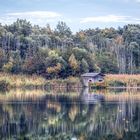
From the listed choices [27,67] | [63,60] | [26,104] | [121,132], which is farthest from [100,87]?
[121,132]

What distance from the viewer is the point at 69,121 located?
30.3m

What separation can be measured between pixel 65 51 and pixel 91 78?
8.84m

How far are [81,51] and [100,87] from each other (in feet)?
36.2

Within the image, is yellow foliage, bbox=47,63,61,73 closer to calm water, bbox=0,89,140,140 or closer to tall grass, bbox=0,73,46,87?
tall grass, bbox=0,73,46,87

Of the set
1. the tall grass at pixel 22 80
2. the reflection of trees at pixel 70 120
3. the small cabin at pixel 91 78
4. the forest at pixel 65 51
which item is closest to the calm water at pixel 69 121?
the reflection of trees at pixel 70 120

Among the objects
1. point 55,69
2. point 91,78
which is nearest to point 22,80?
point 55,69

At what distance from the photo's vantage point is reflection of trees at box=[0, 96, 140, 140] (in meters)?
25.3

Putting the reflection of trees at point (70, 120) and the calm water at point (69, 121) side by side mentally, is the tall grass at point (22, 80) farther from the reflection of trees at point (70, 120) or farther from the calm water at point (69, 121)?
the reflection of trees at point (70, 120)

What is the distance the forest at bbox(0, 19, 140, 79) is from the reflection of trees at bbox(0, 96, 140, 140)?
128ft

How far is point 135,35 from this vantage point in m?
110

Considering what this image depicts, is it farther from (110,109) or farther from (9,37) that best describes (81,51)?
(110,109)

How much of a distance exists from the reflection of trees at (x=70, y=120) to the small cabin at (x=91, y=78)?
36164 millimetres

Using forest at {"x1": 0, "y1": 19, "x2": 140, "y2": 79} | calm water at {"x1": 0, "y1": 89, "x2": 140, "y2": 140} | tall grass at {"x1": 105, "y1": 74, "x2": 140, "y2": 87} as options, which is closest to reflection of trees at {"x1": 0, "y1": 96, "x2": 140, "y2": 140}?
calm water at {"x1": 0, "y1": 89, "x2": 140, "y2": 140}

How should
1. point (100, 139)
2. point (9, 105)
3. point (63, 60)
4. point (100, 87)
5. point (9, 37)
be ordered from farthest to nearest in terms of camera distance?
point (9, 37) → point (63, 60) → point (100, 87) → point (9, 105) → point (100, 139)
